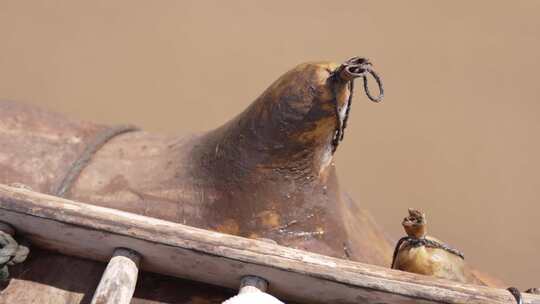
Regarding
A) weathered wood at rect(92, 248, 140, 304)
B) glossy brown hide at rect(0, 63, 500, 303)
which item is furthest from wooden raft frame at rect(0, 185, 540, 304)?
glossy brown hide at rect(0, 63, 500, 303)

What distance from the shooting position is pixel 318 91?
1.39m

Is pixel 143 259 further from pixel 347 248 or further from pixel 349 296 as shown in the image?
pixel 347 248

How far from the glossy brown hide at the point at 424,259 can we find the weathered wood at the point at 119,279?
1.80 feet

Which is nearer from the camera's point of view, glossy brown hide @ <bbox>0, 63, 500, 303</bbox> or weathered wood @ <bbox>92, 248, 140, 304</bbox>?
weathered wood @ <bbox>92, 248, 140, 304</bbox>

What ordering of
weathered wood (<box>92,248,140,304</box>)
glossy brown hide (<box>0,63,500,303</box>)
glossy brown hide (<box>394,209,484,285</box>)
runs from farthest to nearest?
glossy brown hide (<box>0,63,500,303</box>) → glossy brown hide (<box>394,209,484,285</box>) → weathered wood (<box>92,248,140,304</box>)

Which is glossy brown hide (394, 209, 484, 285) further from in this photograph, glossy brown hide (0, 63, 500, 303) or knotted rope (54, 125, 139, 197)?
knotted rope (54, 125, 139, 197)

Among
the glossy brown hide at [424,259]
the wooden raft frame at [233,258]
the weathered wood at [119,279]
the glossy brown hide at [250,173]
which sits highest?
the glossy brown hide at [250,173]

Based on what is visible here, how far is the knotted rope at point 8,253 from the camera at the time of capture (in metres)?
1.18

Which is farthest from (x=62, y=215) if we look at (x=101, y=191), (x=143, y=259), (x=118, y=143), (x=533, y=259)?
(x=533, y=259)

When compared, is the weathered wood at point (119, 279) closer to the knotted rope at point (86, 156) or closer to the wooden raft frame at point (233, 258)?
the wooden raft frame at point (233, 258)

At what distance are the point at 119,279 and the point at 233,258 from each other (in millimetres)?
213

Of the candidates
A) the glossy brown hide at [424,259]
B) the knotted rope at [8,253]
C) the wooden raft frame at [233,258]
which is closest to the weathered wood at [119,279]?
the wooden raft frame at [233,258]

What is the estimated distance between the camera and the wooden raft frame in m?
1.12

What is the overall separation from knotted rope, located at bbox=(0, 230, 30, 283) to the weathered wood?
187mm
